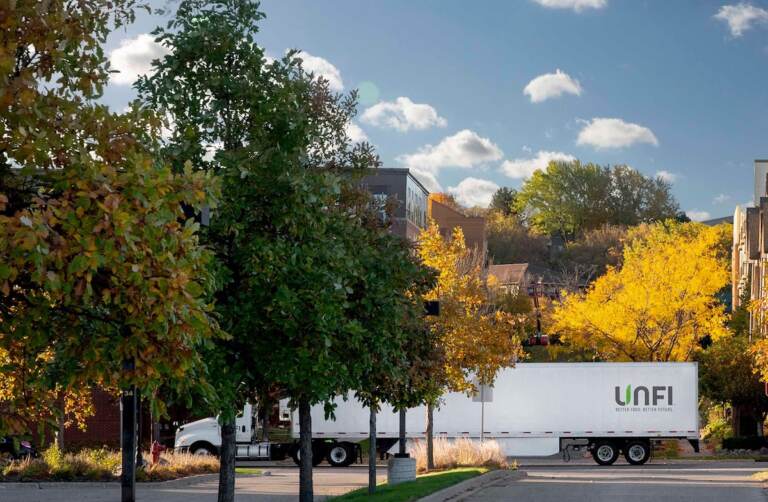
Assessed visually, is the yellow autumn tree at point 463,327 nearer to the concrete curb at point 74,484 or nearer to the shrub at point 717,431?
the concrete curb at point 74,484

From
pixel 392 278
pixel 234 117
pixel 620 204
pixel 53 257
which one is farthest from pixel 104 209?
pixel 620 204

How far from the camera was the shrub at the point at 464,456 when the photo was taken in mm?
A: 38125

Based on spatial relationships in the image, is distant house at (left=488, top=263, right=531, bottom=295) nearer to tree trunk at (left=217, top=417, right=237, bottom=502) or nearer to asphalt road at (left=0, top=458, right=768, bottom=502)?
asphalt road at (left=0, top=458, right=768, bottom=502)

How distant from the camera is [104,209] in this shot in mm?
9172

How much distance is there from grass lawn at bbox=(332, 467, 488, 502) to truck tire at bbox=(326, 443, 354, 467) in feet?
41.6

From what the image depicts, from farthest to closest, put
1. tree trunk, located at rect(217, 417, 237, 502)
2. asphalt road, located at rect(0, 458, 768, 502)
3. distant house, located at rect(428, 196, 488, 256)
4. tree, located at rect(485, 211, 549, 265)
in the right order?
tree, located at rect(485, 211, 549, 265) → distant house, located at rect(428, 196, 488, 256) → asphalt road, located at rect(0, 458, 768, 502) → tree trunk, located at rect(217, 417, 237, 502)

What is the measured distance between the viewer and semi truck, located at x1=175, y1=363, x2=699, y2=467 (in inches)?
1747

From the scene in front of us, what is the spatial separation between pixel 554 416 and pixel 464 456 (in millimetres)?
7559

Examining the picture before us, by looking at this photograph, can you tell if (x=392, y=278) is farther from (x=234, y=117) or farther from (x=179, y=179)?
(x=179, y=179)

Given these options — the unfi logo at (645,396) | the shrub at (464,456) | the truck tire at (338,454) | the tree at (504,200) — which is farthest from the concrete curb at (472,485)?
the tree at (504,200)

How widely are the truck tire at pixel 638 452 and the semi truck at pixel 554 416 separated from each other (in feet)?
0.12

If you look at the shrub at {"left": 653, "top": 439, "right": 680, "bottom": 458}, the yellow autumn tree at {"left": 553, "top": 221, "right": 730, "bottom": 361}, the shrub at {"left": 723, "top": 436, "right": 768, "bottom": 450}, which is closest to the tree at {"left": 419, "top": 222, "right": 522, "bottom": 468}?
the shrub at {"left": 653, "top": 439, "right": 680, "bottom": 458}

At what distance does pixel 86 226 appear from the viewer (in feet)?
30.6

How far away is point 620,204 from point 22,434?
4946 inches
